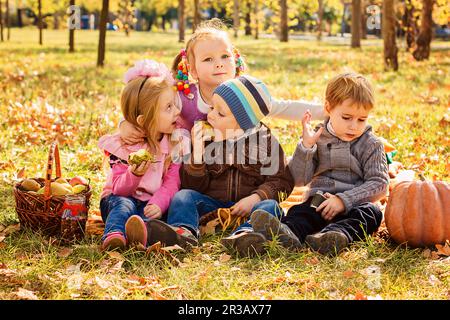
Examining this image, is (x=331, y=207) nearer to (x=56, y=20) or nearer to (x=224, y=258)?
(x=224, y=258)

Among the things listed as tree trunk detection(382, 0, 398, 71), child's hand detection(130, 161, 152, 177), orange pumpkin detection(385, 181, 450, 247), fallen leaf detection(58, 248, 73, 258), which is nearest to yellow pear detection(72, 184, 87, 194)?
child's hand detection(130, 161, 152, 177)

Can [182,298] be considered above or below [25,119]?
below

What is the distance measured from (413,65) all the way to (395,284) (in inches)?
487

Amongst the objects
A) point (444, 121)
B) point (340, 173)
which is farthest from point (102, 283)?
point (444, 121)

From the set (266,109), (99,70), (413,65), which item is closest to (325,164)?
(266,109)

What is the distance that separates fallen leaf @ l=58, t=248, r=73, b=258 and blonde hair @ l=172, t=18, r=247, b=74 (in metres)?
1.65

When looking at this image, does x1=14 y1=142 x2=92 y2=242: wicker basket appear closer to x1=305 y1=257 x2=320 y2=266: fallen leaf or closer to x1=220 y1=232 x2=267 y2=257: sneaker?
x1=220 y1=232 x2=267 y2=257: sneaker

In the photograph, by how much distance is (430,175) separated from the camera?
5512 mm

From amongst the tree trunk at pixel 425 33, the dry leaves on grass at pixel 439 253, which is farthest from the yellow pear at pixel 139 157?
the tree trunk at pixel 425 33

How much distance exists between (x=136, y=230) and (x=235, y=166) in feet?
2.91

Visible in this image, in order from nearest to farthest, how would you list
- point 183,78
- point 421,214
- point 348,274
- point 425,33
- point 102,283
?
1. point 102,283
2. point 348,274
3. point 421,214
4. point 183,78
5. point 425,33

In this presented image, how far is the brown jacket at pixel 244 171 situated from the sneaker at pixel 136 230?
656 millimetres

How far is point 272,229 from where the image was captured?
12.6 feet

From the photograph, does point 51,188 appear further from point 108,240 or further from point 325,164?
point 325,164
